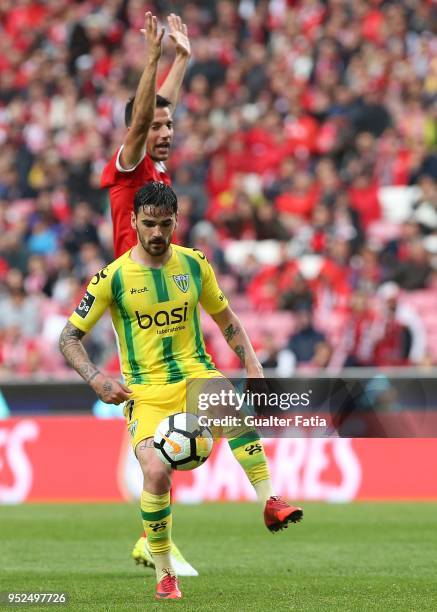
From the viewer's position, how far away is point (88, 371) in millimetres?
7145

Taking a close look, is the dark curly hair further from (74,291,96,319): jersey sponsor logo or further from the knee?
the knee

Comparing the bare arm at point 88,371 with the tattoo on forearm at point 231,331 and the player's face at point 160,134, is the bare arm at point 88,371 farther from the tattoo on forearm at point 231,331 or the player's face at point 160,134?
the player's face at point 160,134

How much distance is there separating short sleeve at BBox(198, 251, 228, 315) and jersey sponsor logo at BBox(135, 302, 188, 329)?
0.66ft

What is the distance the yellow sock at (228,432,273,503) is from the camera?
287 inches

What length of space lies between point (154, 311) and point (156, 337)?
0.15 metres

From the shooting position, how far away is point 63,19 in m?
25.4

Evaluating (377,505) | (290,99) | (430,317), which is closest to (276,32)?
(290,99)

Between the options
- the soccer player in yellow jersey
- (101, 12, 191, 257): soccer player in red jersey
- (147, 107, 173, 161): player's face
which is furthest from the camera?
(147, 107, 173, 161): player's face

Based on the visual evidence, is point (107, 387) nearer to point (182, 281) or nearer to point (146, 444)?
point (146, 444)

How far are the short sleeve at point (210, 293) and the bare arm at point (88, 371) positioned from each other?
753 millimetres

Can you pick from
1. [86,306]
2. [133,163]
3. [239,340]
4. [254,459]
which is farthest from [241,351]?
[133,163]

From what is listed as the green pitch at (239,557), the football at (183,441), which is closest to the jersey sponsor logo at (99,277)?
the football at (183,441)

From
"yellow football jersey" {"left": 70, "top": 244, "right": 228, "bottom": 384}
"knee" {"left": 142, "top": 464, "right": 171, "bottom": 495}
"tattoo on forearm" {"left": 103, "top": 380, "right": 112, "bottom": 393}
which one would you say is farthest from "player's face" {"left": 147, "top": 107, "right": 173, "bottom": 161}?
"knee" {"left": 142, "top": 464, "right": 171, "bottom": 495}

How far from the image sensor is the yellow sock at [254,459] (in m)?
7.30
